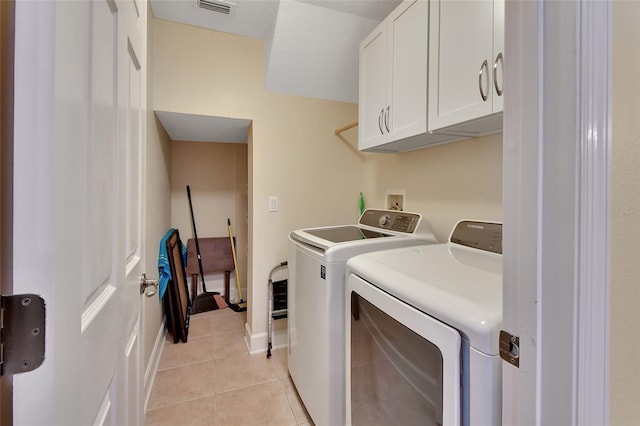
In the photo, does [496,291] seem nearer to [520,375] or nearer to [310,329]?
[520,375]

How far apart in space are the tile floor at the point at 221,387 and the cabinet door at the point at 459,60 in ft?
6.01

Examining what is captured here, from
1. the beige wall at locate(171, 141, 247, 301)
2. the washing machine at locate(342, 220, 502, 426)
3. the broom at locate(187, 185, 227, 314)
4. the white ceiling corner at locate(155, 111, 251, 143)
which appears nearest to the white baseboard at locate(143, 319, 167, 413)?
the broom at locate(187, 185, 227, 314)

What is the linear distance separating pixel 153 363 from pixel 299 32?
256 centimetres

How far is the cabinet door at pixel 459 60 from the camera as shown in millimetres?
1030

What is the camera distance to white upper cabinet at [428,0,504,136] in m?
1.00

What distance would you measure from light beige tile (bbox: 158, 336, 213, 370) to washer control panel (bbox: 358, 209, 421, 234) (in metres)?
1.68

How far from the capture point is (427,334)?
70 centimetres

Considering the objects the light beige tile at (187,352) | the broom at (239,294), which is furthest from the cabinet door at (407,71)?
the broom at (239,294)

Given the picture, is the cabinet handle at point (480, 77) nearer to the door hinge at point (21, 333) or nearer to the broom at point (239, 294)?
the door hinge at point (21, 333)

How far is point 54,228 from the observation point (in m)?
0.37

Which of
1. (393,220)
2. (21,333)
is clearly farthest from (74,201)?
(393,220)

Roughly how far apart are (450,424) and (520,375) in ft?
0.93

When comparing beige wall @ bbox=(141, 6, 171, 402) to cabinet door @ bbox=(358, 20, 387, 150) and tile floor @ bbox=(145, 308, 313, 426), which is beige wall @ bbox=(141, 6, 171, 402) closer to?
tile floor @ bbox=(145, 308, 313, 426)

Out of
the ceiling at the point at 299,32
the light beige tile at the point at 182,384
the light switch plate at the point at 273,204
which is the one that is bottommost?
the light beige tile at the point at 182,384
